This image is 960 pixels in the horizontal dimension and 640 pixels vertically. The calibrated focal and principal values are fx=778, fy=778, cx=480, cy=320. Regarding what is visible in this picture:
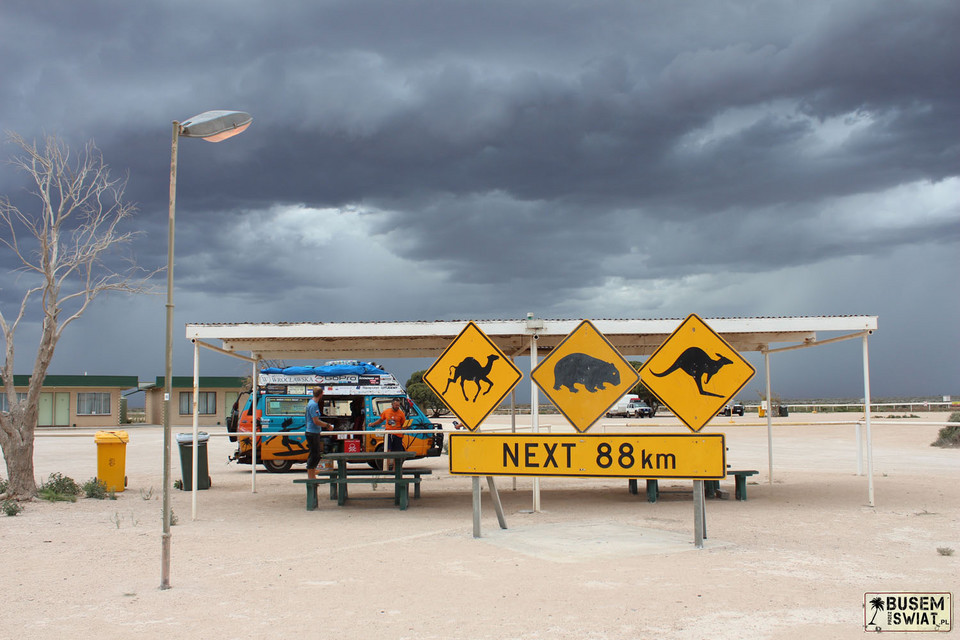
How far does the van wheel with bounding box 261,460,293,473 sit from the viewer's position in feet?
63.5

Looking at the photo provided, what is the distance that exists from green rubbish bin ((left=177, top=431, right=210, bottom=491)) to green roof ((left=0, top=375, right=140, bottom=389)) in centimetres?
4010

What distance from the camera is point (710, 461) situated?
884cm

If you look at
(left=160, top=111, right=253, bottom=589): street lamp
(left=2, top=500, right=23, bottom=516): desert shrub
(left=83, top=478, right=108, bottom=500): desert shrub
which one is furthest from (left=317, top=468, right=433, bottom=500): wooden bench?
(left=160, top=111, right=253, bottom=589): street lamp

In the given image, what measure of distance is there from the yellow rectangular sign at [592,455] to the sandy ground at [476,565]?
858 millimetres

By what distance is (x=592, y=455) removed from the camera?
929cm

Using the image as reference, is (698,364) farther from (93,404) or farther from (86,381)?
(93,404)

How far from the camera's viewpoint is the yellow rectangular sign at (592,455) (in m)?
8.87

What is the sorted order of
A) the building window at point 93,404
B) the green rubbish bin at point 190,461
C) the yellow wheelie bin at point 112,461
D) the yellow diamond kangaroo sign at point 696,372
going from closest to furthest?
the yellow diamond kangaroo sign at point 696,372 < the yellow wheelie bin at point 112,461 < the green rubbish bin at point 190,461 < the building window at point 93,404

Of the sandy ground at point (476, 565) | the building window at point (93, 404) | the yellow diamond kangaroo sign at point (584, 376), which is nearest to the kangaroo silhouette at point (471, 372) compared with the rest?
the yellow diamond kangaroo sign at point (584, 376)

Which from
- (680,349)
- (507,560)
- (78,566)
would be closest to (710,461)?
(680,349)

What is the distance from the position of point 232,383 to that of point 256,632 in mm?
50317

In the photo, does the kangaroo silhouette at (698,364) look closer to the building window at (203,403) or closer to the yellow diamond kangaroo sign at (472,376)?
the yellow diamond kangaroo sign at (472,376)

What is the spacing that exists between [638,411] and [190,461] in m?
47.5

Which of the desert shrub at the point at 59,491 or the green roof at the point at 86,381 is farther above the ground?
the green roof at the point at 86,381
